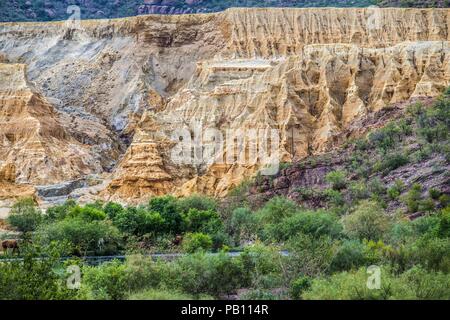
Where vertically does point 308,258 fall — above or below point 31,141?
below

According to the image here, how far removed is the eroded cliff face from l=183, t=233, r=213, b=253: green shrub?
30450 mm

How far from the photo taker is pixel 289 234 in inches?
2817

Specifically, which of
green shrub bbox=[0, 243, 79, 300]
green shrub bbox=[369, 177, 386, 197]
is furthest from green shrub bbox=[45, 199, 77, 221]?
green shrub bbox=[0, 243, 79, 300]

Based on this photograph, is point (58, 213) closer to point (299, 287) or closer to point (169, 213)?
point (169, 213)

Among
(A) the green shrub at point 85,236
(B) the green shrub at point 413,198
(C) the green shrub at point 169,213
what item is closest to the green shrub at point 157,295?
(A) the green shrub at point 85,236

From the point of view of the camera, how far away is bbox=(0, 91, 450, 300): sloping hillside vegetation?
54.5 metres

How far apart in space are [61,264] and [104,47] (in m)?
89.3

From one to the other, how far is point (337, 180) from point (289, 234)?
13.0 meters

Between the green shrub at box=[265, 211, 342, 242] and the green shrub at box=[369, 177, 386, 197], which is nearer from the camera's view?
the green shrub at box=[265, 211, 342, 242]

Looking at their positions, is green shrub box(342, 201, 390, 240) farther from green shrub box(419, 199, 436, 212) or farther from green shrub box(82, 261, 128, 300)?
green shrub box(82, 261, 128, 300)

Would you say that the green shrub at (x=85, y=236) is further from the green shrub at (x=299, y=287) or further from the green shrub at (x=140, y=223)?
the green shrub at (x=299, y=287)

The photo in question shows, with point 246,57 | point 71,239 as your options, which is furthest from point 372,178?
point 246,57

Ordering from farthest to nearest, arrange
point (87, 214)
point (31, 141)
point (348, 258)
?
point (31, 141) → point (87, 214) → point (348, 258)

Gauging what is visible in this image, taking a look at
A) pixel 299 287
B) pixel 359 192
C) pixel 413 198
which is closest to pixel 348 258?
pixel 299 287
